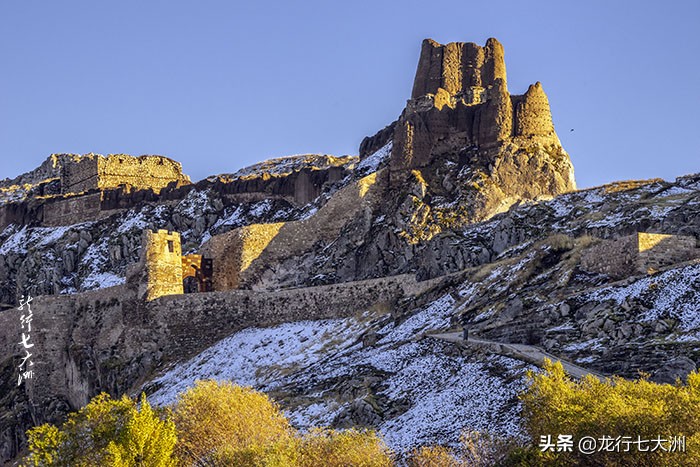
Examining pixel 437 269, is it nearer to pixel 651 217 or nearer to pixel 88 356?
pixel 651 217

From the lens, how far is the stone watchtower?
62812mm

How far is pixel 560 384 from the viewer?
28.6m

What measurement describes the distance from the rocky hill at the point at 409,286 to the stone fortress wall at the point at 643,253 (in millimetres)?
83

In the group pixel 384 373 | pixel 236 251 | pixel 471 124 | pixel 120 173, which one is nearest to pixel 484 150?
pixel 471 124

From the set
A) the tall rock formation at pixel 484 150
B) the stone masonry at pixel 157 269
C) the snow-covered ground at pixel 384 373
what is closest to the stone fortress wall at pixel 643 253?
the snow-covered ground at pixel 384 373

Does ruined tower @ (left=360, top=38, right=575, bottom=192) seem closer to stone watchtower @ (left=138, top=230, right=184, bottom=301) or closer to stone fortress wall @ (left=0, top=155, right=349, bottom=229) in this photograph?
stone fortress wall @ (left=0, top=155, right=349, bottom=229)

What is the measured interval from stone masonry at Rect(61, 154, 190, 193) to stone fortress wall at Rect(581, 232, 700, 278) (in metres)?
63.6

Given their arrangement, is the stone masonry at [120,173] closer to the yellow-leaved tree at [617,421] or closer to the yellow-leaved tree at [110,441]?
the yellow-leaved tree at [110,441]

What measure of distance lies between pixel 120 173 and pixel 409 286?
54.8 meters

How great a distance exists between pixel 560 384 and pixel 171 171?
273 ft

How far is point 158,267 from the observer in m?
63.4

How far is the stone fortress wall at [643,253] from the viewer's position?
43688 mm

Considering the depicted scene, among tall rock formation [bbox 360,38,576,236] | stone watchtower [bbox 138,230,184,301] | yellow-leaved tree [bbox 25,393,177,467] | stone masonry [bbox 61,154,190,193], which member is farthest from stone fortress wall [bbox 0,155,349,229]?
yellow-leaved tree [bbox 25,393,177,467]

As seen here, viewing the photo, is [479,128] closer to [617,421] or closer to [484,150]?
[484,150]
